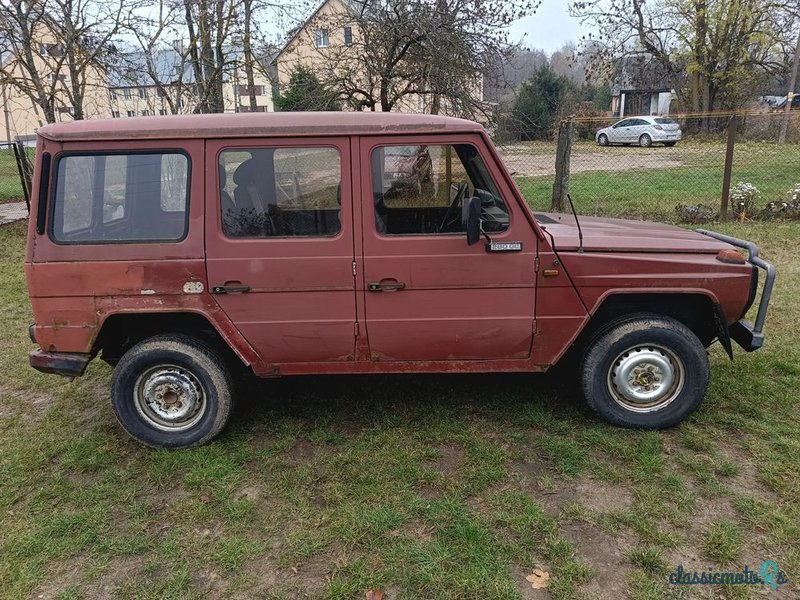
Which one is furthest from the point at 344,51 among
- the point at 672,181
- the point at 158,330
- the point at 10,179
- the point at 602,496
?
the point at 10,179

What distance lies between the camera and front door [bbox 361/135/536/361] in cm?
340

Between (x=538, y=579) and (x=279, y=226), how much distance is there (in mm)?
2316

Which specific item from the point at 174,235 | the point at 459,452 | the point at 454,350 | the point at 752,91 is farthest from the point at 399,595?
the point at 752,91

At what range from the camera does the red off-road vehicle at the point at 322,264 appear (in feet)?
11.1

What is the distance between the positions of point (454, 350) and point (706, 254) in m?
1.68

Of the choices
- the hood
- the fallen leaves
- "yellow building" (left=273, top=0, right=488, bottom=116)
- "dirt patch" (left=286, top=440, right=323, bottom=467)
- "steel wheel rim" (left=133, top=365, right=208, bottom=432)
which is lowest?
the fallen leaves

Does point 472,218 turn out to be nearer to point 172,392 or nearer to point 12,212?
point 172,392

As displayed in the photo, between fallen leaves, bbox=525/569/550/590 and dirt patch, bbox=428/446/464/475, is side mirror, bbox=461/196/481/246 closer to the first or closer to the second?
dirt patch, bbox=428/446/464/475

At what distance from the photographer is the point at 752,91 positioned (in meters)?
30.1

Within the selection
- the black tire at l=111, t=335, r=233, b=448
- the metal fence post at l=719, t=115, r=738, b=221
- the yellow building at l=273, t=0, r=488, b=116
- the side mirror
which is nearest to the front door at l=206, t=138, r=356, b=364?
the black tire at l=111, t=335, r=233, b=448

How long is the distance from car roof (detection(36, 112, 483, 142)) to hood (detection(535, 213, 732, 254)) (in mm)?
902

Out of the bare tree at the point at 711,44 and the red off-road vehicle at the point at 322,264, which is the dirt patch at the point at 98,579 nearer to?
the red off-road vehicle at the point at 322,264

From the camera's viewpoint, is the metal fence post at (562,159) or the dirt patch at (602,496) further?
the metal fence post at (562,159)

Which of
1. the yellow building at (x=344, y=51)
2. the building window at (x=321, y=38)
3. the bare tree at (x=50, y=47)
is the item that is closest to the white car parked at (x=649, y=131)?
the yellow building at (x=344, y=51)
